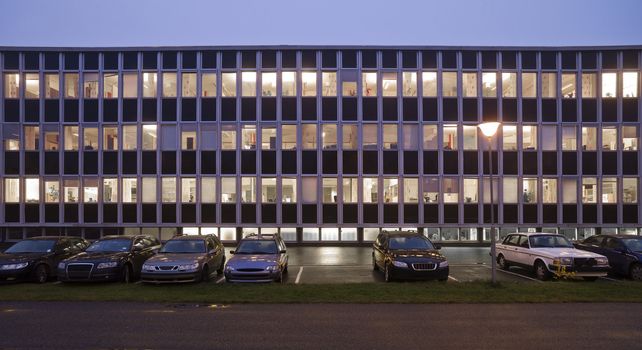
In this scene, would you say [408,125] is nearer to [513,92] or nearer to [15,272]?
[513,92]

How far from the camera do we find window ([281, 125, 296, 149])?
28.9 m

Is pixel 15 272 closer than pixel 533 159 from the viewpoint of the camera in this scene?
Yes

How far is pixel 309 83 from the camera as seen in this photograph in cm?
2909

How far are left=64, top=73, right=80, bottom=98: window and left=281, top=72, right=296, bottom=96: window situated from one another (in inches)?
508

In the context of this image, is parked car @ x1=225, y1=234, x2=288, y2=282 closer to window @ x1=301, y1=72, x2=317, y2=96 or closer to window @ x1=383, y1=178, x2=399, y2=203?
window @ x1=383, y1=178, x2=399, y2=203

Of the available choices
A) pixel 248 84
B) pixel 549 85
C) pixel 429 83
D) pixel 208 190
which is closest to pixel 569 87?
pixel 549 85

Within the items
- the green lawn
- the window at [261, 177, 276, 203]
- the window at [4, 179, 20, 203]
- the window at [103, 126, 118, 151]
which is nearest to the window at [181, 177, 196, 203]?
the window at [261, 177, 276, 203]

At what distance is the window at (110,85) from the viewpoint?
96.2 ft

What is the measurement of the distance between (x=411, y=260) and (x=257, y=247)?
5.16 m

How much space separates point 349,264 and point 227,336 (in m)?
11.9

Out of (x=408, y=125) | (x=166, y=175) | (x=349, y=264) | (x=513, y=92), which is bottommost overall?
(x=349, y=264)

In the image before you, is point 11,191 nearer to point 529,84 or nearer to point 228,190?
point 228,190

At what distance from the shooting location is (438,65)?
2895 centimetres

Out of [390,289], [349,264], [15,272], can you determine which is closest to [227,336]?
[390,289]
